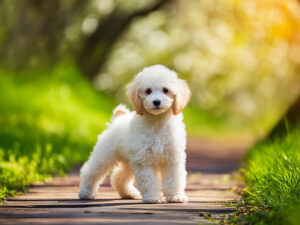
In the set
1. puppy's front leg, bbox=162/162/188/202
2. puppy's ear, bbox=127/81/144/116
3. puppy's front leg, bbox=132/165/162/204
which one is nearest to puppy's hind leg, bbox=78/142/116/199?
puppy's front leg, bbox=132/165/162/204

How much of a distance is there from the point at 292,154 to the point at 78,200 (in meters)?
2.33

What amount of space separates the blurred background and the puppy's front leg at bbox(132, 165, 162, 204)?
230 centimetres

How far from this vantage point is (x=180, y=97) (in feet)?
20.4

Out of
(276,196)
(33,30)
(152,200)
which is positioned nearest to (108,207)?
(152,200)

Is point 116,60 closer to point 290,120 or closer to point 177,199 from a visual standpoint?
point 290,120

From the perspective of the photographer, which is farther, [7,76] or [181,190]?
[7,76]

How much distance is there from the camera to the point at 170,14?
73.8 ft

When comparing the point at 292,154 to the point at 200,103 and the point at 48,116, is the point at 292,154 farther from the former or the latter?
the point at 200,103

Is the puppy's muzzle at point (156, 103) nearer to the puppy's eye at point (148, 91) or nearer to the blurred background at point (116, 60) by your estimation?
the puppy's eye at point (148, 91)

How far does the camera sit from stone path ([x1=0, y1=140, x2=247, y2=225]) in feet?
16.1

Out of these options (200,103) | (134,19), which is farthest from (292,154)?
(200,103)

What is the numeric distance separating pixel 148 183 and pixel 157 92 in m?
0.89

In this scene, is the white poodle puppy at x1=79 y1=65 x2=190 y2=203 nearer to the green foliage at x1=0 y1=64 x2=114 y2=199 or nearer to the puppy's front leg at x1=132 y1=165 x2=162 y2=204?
the puppy's front leg at x1=132 y1=165 x2=162 y2=204

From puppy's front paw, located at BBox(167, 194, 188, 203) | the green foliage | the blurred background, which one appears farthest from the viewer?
the blurred background
